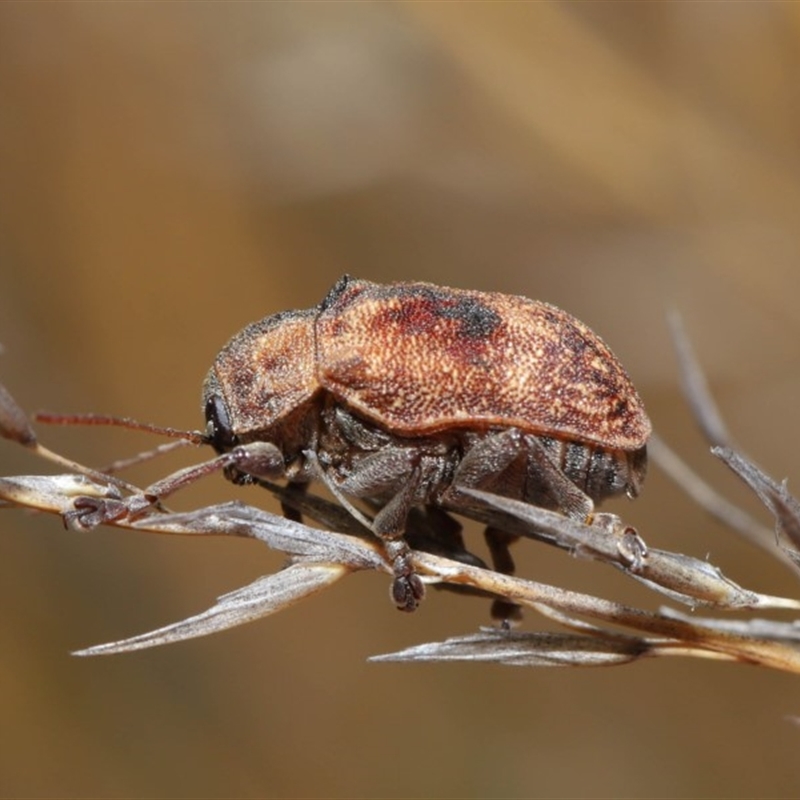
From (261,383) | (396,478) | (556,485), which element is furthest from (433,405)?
(261,383)

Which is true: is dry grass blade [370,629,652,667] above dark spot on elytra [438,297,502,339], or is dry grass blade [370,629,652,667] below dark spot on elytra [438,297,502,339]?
below

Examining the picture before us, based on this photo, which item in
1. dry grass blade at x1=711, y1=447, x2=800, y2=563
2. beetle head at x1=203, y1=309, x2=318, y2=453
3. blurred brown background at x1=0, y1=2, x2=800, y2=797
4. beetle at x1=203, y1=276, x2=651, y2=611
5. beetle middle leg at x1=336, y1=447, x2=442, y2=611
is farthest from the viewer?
blurred brown background at x1=0, y1=2, x2=800, y2=797

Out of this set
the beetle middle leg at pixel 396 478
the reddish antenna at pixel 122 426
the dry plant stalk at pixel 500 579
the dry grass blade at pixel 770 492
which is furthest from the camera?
the beetle middle leg at pixel 396 478

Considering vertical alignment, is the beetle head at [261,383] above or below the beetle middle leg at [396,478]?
above

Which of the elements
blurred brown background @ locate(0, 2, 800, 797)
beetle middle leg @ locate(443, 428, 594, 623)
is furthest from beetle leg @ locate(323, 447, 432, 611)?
blurred brown background @ locate(0, 2, 800, 797)

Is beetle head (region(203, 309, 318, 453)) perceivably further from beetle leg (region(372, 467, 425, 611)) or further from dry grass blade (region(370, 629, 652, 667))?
dry grass blade (region(370, 629, 652, 667))

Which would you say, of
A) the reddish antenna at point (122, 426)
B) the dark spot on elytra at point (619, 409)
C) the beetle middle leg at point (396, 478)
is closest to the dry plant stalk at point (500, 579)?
the reddish antenna at point (122, 426)

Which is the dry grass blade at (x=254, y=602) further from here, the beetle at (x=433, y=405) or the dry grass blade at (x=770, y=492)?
the dry grass blade at (x=770, y=492)
